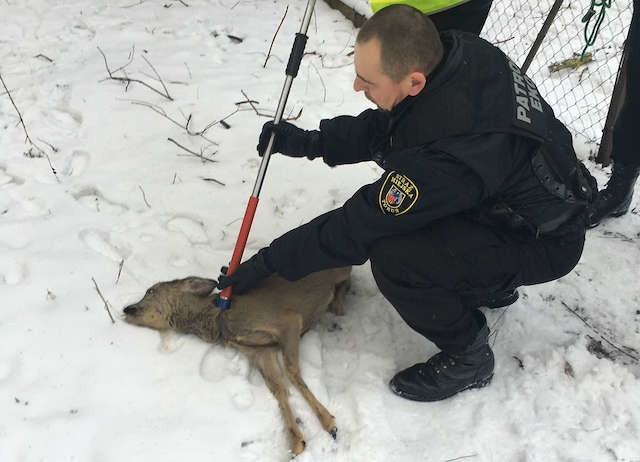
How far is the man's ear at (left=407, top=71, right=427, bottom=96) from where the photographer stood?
207 centimetres

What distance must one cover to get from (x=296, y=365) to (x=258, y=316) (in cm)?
33

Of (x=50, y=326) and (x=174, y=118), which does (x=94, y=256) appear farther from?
(x=174, y=118)

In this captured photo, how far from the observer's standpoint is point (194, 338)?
9.46 ft

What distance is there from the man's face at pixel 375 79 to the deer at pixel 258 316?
1.11 meters

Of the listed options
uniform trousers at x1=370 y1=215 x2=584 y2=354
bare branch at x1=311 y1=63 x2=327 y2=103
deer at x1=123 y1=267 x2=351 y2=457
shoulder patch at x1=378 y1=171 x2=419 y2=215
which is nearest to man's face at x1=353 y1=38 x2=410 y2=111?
shoulder patch at x1=378 y1=171 x2=419 y2=215

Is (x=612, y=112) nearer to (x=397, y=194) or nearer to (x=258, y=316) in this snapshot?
(x=397, y=194)

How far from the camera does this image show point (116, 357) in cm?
274

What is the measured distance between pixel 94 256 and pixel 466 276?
2254 millimetres

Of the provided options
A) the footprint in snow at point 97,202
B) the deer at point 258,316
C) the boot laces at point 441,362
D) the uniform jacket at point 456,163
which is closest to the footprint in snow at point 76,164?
the footprint in snow at point 97,202

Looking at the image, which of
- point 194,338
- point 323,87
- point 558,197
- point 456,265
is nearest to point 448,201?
point 456,265

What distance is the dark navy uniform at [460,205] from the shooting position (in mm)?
2021

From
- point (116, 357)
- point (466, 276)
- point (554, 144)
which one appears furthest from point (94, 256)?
point (554, 144)

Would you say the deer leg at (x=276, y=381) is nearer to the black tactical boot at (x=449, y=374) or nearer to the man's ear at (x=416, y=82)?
the black tactical boot at (x=449, y=374)

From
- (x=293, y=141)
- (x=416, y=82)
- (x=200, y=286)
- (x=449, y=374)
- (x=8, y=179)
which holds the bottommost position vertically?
(x=8, y=179)
